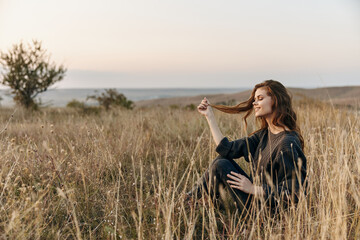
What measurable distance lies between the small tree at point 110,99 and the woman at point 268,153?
8.98m

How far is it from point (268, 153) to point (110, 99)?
9.77 m

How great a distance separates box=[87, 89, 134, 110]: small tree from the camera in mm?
11688

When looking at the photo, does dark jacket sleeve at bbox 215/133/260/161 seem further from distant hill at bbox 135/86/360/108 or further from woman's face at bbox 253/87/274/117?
distant hill at bbox 135/86/360/108

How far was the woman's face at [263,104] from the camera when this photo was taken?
2.70 m

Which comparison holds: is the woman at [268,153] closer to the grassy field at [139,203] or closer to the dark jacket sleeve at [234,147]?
the dark jacket sleeve at [234,147]

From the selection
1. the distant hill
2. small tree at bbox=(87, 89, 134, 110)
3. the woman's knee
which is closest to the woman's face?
the woman's knee

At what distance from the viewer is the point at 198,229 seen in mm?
2891

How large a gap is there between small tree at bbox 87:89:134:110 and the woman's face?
9.19 meters

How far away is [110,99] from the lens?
11.8 meters

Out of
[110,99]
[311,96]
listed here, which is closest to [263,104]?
[311,96]

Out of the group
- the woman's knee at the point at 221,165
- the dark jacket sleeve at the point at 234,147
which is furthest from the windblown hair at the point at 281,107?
the woman's knee at the point at 221,165

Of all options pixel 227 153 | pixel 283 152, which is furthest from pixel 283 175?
pixel 227 153

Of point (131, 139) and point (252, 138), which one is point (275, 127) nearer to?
point (252, 138)

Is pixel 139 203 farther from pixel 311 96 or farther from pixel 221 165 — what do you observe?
pixel 311 96
